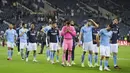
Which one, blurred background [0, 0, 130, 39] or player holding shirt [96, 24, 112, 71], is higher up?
blurred background [0, 0, 130, 39]

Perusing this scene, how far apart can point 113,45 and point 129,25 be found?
143 ft

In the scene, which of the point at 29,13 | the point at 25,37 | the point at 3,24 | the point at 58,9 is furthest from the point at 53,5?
the point at 25,37

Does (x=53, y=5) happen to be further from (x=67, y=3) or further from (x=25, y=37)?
(x=25, y=37)

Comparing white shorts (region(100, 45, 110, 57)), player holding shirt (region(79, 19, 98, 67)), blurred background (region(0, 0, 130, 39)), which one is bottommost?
white shorts (region(100, 45, 110, 57))

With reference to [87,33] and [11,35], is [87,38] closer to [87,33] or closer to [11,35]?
[87,33]

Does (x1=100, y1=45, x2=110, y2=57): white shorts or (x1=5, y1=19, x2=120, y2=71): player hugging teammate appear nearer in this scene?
(x1=100, y1=45, x2=110, y2=57): white shorts

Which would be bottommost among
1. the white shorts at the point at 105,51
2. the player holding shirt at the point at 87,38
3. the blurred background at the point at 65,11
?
the white shorts at the point at 105,51

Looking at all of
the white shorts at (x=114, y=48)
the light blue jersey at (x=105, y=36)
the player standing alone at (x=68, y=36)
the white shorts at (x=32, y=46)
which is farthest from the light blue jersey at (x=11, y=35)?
the light blue jersey at (x=105, y=36)

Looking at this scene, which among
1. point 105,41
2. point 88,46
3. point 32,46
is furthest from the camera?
point 32,46

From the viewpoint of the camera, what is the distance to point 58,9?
6794 cm

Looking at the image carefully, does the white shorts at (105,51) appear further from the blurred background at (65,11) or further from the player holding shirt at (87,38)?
the blurred background at (65,11)

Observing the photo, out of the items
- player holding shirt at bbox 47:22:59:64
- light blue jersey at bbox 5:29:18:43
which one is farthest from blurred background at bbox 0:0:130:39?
player holding shirt at bbox 47:22:59:64

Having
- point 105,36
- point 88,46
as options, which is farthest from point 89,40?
point 105,36

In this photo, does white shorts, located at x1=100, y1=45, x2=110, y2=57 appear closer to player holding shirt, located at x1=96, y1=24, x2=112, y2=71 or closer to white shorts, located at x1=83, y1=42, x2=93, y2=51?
player holding shirt, located at x1=96, y1=24, x2=112, y2=71
